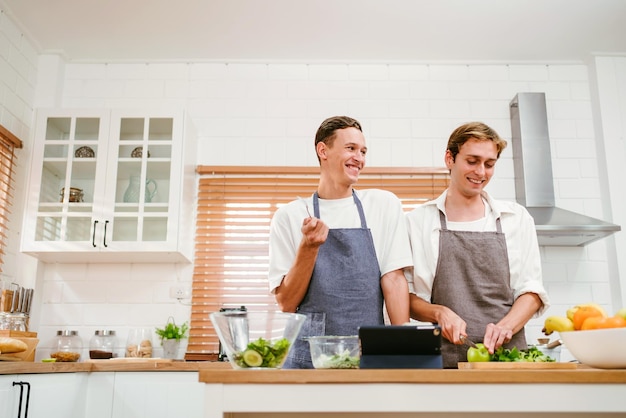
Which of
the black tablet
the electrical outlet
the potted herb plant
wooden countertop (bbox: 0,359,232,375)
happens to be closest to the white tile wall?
the electrical outlet

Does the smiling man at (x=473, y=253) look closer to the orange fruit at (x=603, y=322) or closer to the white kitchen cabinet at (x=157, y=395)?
the orange fruit at (x=603, y=322)

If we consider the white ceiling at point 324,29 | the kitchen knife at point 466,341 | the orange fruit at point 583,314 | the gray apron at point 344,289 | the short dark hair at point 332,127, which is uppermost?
the white ceiling at point 324,29

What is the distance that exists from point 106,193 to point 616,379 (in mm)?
3269

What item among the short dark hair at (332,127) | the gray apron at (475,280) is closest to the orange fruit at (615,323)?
the gray apron at (475,280)

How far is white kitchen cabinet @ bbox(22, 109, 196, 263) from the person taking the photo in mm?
3834

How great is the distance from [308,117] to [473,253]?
7.61ft

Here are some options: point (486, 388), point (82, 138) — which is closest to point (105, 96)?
point (82, 138)

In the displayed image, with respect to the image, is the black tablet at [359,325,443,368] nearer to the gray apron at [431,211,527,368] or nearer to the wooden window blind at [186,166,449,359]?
the gray apron at [431,211,527,368]

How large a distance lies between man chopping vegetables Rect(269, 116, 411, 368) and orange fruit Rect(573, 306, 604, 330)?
695 mm

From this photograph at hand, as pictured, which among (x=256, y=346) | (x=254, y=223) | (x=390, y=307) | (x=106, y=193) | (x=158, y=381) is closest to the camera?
(x=256, y=346)

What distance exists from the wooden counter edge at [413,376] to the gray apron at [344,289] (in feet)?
2.77

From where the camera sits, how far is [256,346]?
1388mm

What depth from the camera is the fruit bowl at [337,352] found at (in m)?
1.41

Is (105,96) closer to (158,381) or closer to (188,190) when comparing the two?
(188,190)
